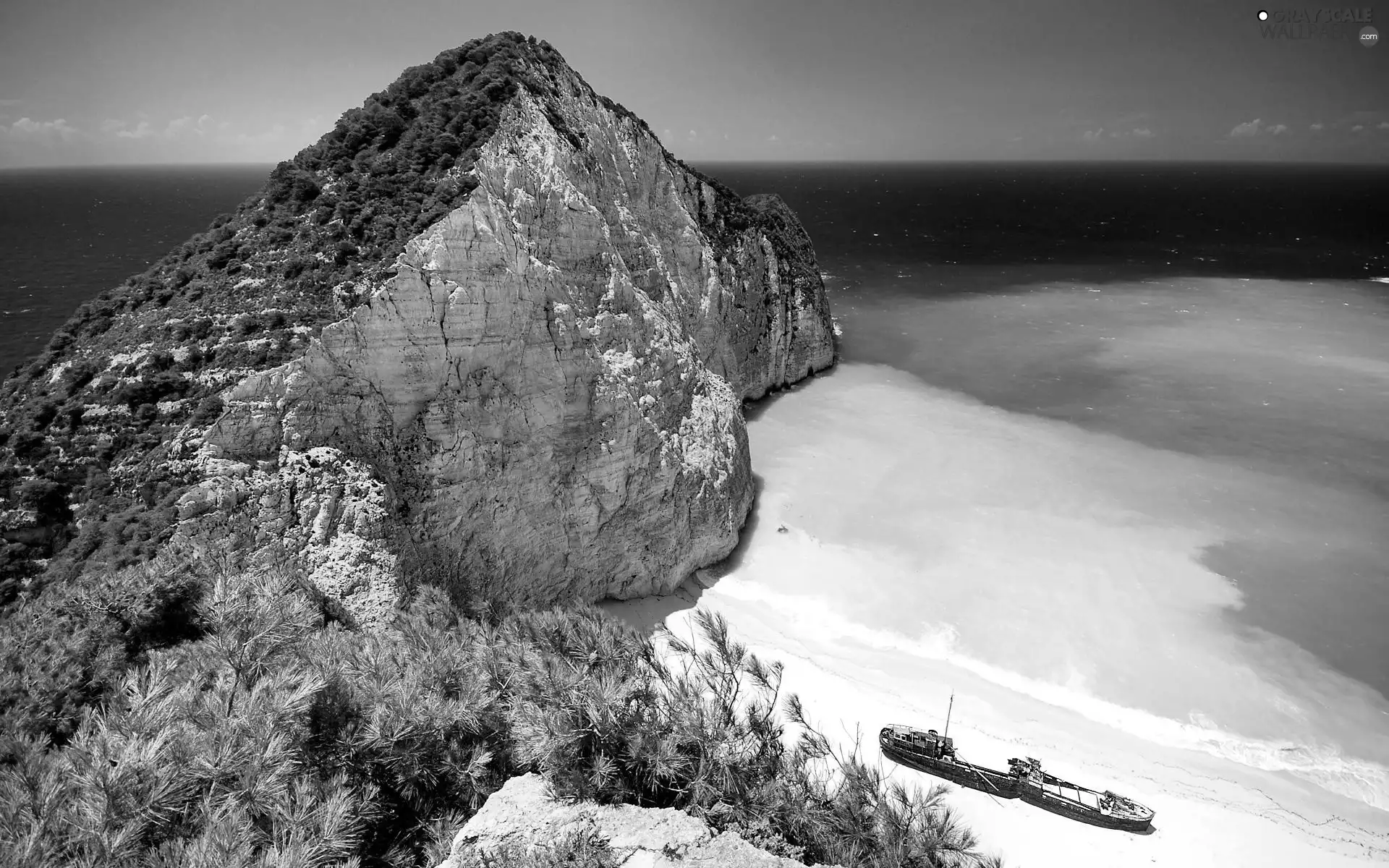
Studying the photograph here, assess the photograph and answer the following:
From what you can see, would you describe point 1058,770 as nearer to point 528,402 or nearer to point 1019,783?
point 1019,783

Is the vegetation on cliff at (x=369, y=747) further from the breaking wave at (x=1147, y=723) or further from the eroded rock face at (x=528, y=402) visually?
the breaking wave at (x=1147, y=723)

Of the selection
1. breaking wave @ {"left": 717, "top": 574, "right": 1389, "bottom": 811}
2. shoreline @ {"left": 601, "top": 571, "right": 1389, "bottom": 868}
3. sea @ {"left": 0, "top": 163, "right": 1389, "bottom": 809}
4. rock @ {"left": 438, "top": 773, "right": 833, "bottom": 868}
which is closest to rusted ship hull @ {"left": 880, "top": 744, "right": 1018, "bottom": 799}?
shoreline @ {"left": 601, "top": 571, "right": 1389, "bottom": 868}

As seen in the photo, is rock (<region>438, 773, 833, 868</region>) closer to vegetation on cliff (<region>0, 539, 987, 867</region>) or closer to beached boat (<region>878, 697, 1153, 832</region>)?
vegetation on cliff (<region>0, 539, 987, 867</region>)

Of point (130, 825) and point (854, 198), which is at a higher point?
point (854, 198)

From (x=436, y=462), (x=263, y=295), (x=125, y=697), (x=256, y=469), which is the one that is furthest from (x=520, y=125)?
(x=125, y=697)

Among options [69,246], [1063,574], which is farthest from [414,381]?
[69,246]

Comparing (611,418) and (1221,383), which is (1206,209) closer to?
(1221,383)
